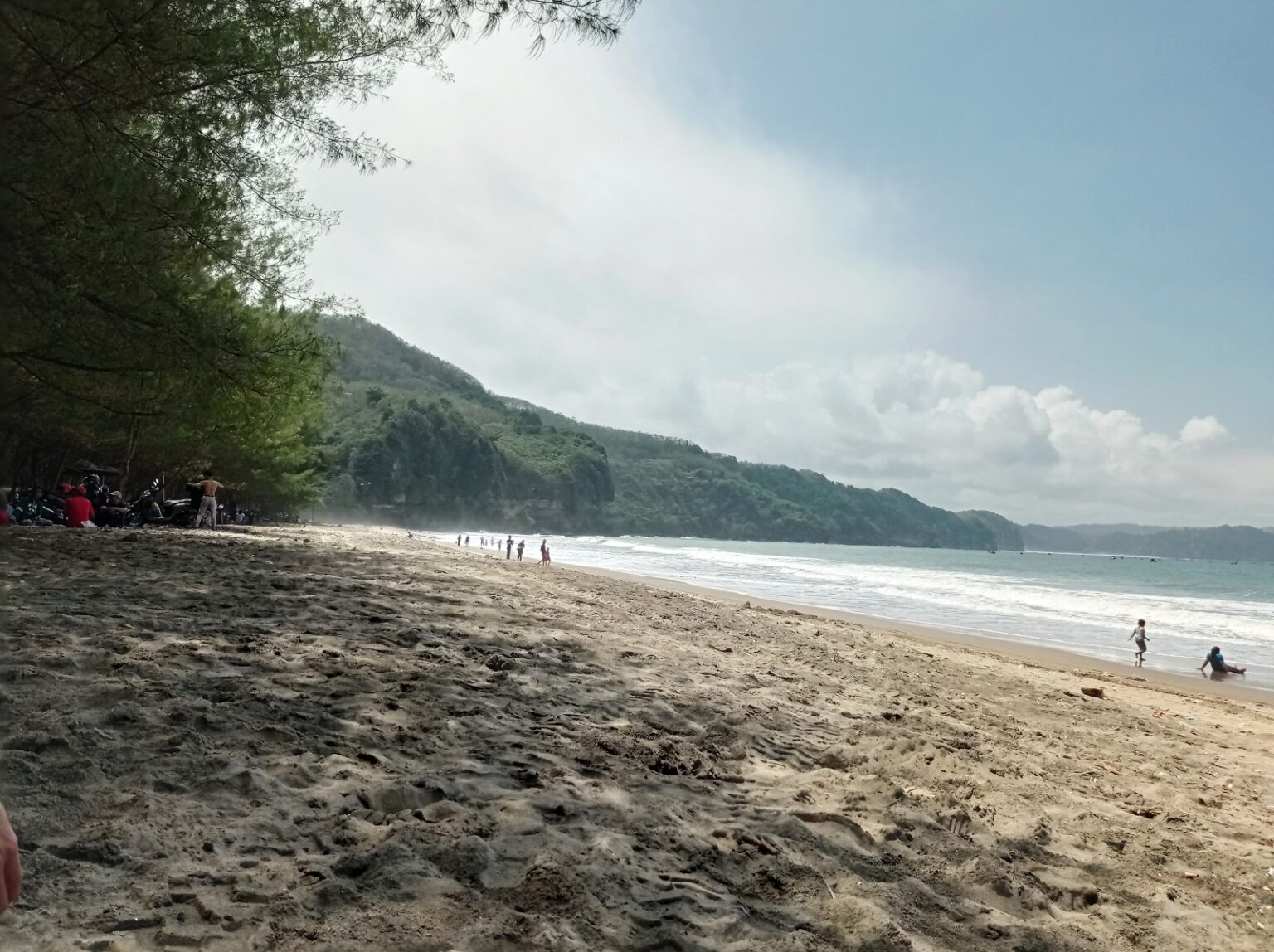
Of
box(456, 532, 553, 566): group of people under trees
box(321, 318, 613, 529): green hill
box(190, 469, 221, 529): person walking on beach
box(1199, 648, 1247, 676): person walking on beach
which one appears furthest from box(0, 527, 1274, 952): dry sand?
box(321, 318, 613, 529): green hill

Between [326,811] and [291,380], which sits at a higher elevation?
[291,380]

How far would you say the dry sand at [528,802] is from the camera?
7.90 feet

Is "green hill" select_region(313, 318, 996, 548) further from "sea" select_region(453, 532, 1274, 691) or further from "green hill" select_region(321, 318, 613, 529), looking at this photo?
"sea" select_region(453, 532, 1274, 691)

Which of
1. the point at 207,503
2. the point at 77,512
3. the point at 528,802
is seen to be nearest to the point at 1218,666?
the point at 528,802

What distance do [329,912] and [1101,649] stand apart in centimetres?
2173

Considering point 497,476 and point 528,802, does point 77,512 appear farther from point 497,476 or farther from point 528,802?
point 497,476

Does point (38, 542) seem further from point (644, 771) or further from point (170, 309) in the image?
point (644, 771)

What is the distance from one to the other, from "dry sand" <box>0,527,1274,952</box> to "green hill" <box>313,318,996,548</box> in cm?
4570

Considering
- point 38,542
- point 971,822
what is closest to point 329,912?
point 971,822

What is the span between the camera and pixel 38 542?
412 inches

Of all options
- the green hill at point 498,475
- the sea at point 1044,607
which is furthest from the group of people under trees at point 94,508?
the green hill at point 498,475

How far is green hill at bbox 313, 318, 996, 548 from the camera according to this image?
107m

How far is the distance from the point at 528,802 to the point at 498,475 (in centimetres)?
12692

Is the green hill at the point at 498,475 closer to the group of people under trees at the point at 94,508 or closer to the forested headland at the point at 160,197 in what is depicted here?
the group of people under trees at the point at 94,508
